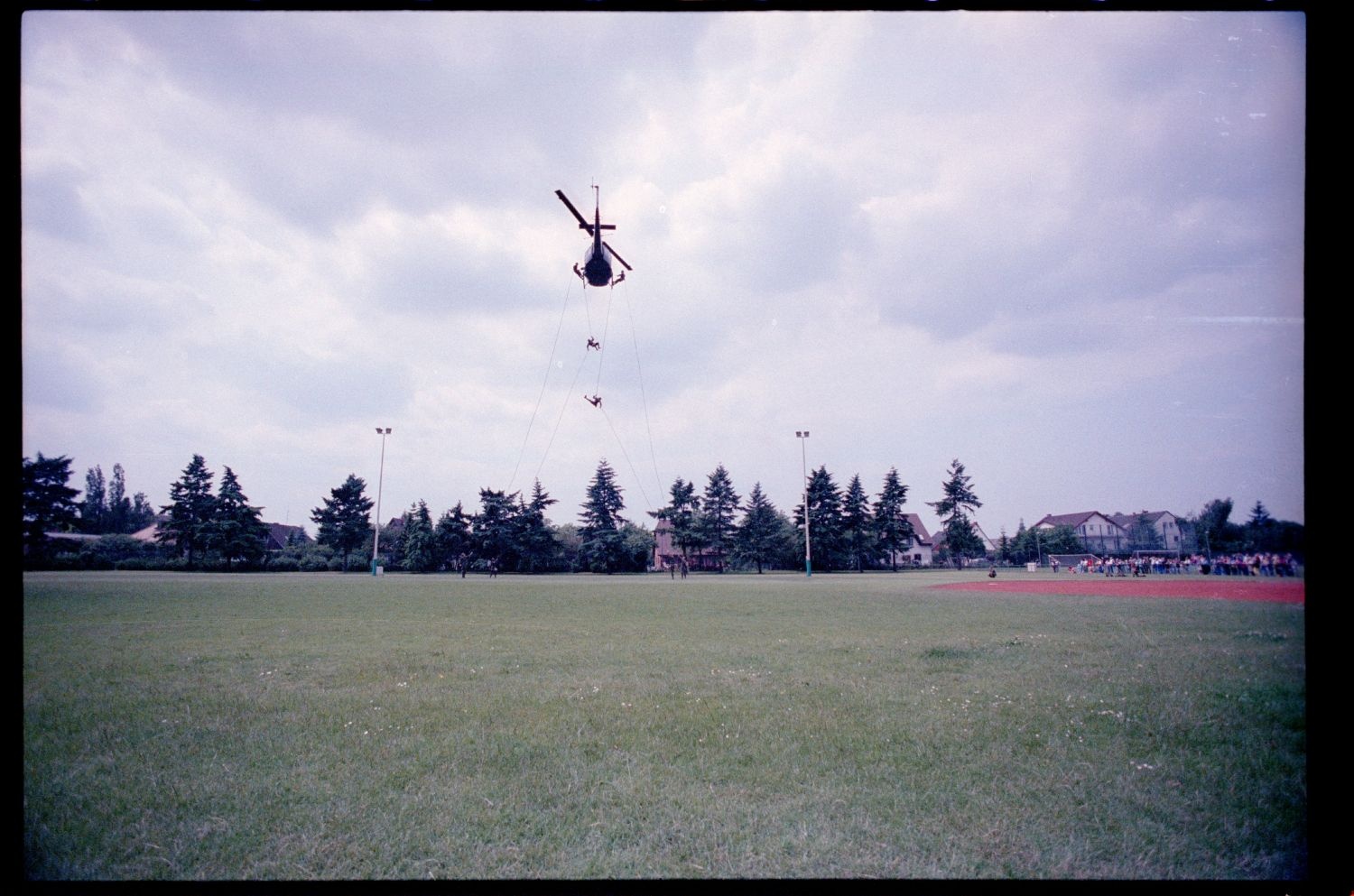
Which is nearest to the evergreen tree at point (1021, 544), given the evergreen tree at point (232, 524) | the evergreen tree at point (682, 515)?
the evergreen tree at point (682, 515)

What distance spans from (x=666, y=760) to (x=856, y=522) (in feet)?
171

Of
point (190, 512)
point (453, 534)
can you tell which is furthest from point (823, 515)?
point (190, 512)

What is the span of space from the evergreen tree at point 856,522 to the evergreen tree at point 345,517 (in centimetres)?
4100

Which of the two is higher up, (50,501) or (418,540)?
(50,501)

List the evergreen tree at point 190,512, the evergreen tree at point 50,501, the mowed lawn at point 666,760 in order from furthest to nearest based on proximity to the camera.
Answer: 1. the evergreen tree at point 190,512
2. the evergreen tree at point 50,501
3. the mowed lawn at point 666,760

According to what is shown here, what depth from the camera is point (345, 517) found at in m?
50.2

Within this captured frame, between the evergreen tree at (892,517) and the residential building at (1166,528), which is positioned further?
the evergreen tree at (892,517)

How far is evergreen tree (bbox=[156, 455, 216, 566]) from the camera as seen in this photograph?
131 ft

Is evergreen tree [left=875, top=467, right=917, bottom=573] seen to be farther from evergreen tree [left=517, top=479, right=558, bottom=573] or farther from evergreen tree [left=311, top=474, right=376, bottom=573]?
evergreen tree [left=311, top=474, right=376, bottom=573]

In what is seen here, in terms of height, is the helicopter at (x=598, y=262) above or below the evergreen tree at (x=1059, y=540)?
above

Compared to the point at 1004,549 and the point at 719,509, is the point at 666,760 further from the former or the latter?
the point at 1004,549

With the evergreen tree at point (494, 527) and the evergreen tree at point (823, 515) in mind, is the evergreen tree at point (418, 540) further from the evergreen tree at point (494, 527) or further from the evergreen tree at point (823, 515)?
the evergreen tree at point (823, 515)

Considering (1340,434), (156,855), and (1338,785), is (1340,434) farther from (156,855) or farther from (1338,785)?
(156,855)

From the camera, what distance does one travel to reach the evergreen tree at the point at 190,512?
3997 cm
